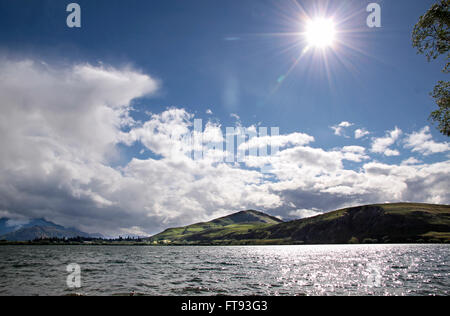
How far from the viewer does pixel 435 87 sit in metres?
30.3


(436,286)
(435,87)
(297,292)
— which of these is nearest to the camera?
(435,87)

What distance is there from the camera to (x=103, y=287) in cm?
3747

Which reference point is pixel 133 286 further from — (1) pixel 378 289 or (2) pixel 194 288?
(1) pixel 378 289
